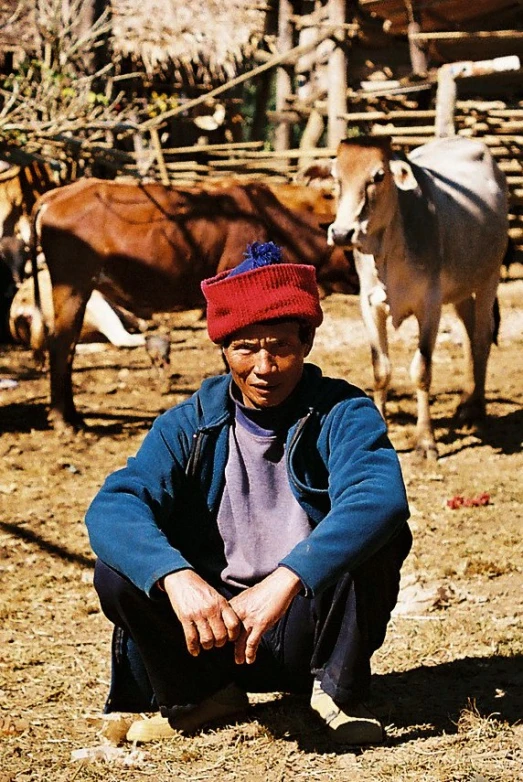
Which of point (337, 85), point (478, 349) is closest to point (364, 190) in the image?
point (478, 349)

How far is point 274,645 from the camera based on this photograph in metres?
3.12

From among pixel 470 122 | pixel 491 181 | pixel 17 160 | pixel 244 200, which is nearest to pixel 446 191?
pixel 491 181

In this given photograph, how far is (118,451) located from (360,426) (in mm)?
4424

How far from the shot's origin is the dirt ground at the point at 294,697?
312 centimetres

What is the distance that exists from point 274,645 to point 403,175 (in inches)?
163

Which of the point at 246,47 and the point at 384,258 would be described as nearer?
the point at 384,258

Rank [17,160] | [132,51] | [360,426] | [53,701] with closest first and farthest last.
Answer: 1. [360,426]
2. [53,701]
3. [17,160]
4. [132,51]

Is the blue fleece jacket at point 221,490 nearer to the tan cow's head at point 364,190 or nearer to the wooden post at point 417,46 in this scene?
the tan cow's head at point 364,190

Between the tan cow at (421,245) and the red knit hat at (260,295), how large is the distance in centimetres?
345

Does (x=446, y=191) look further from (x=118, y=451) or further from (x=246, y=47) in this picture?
(x=246, y=47)

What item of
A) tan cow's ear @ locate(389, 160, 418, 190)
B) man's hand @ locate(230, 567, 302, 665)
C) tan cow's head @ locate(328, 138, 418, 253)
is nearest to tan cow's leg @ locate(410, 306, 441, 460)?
tan cow's head @ locate(328, 138, 418, 253)

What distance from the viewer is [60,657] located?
4.05 m

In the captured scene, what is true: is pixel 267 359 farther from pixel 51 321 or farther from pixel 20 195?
pixel 20 195

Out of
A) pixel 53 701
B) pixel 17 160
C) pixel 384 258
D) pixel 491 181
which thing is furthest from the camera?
pixel 17 160
